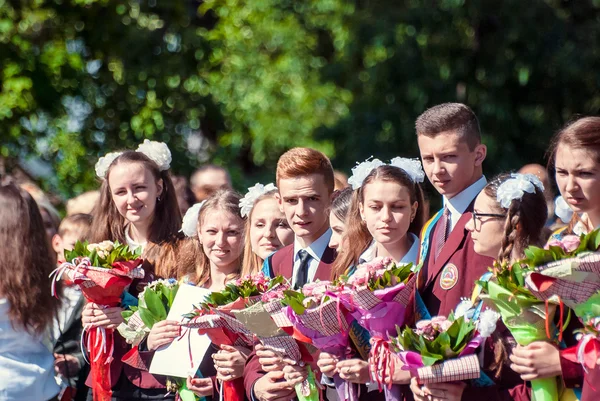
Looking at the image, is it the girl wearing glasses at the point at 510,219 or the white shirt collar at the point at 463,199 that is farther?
the white shirt collar at the point at 463,199

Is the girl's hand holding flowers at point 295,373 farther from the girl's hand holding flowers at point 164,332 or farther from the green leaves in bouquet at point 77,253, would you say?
the green leaves in bouquet at point 77,253

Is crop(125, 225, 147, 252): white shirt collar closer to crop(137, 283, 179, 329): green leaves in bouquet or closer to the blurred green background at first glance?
crop(137, 283, 179, 329): green leaves in bouquet

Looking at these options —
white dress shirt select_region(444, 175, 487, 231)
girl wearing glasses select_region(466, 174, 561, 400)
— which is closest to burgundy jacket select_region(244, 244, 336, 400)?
white dress shirt select_region(444, 175, 487, 231)

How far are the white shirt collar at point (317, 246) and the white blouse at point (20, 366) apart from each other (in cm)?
172

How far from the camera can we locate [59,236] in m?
8.07

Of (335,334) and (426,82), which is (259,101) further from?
(335,334)

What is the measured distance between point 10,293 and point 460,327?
2.99 m

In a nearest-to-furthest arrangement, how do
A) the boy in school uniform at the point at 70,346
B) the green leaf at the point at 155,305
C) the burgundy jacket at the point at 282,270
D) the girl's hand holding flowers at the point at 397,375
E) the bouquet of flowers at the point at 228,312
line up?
the girl's hand holding flowers at the point at 397,375 → the bouquet of flowers at the point at 228,312 → the burgundy jacket at the point at 282,270 → the green leaf at the point at 155,305 → the boy in school uniform at the point at 70,346

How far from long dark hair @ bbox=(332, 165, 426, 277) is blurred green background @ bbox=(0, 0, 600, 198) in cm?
722

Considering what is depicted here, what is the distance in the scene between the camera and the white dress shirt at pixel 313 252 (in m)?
5.71

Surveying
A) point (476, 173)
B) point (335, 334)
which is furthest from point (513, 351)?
point (476, 173)

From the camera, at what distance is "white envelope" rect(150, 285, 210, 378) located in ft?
18.9

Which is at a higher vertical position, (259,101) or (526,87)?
(259,101)

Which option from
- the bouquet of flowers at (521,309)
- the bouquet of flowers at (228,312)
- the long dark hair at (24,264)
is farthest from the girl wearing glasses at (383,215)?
the long dark hair at (24,264)
